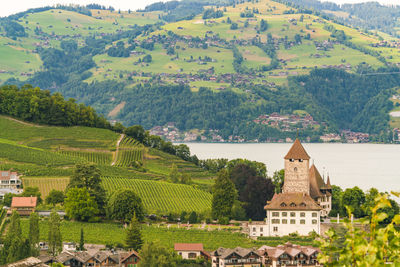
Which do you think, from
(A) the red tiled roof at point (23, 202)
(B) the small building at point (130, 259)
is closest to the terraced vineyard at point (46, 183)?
(A) the red tiled roof at point (23, 202)

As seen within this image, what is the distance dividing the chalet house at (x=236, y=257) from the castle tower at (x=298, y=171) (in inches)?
588

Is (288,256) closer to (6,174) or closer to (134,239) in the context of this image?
(134,239)

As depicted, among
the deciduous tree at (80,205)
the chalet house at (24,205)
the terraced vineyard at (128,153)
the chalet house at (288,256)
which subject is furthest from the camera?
the terraced vineyard at (128,153)

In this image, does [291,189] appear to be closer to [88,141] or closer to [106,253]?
Result: [106,253]

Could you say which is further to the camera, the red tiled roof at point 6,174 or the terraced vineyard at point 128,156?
the terraced vineyard at point 128,156

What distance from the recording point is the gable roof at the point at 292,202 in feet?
220

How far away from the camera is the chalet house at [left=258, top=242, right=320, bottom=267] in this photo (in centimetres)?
5653

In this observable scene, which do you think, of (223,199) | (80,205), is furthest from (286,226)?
(80,205)

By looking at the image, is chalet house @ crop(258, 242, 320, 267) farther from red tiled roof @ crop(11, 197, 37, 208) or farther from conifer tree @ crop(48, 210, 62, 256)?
red tiled roof @ crop(11, 197, 37, 208)

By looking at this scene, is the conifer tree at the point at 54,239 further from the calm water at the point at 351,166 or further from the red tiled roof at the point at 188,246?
the calm water at the point at 351,166

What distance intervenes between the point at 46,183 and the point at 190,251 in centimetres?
2706

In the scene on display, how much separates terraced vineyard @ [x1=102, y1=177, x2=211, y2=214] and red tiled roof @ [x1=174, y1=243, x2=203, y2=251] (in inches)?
588

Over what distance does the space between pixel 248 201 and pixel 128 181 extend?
15924 millimetres

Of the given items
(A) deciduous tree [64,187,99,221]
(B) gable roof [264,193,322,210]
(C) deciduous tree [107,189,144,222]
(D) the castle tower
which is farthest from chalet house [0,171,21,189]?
(D) the castle tower
